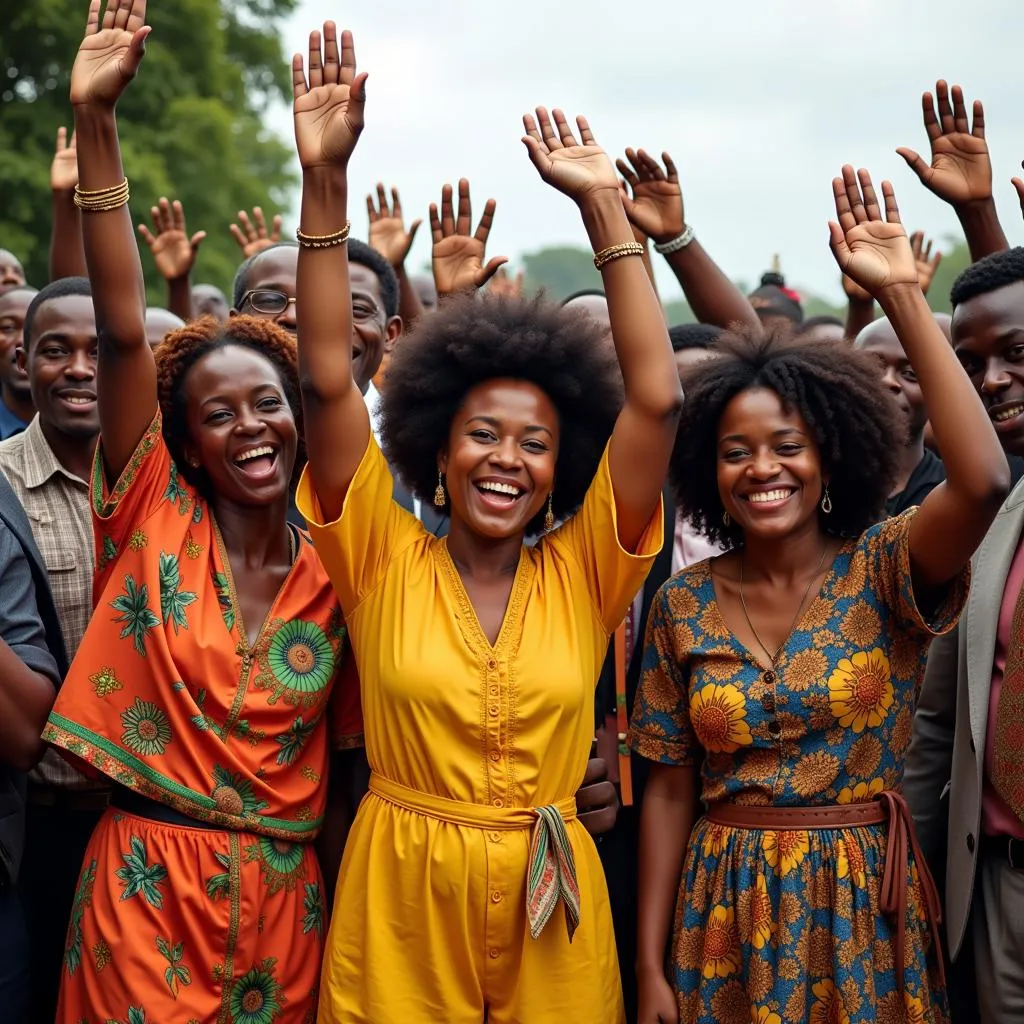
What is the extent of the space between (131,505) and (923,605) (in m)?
2.15

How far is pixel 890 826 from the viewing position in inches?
140

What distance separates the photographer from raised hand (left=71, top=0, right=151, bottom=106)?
3.54m

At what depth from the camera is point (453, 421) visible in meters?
3.79

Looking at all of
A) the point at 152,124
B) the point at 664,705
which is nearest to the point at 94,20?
the point at 664,705

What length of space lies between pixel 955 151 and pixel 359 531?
258 cm

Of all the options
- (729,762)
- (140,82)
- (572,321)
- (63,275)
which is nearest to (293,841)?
(729,762)

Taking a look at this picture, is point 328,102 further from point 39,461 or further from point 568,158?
point 39,461

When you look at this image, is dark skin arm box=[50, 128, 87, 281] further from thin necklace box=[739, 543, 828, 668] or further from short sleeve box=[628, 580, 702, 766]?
thin necklace box=[739, 543, 828, 668]

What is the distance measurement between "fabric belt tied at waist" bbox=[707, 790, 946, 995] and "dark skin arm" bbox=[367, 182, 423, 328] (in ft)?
12.0

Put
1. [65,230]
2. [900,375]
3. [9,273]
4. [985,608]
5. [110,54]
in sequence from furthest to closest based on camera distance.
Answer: [9,273]
[65,230]
[900,375]
[985,608]
[110,54]

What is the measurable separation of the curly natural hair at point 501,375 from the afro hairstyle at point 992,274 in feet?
4.12

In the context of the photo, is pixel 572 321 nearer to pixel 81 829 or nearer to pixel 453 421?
pixel 453 421

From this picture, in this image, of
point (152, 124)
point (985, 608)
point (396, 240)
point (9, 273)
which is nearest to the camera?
point (985, 608)

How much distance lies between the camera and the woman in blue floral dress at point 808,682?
3.48 m
